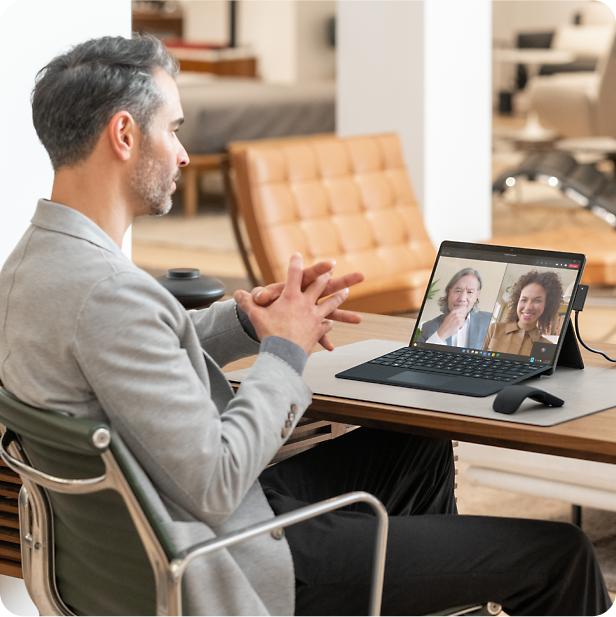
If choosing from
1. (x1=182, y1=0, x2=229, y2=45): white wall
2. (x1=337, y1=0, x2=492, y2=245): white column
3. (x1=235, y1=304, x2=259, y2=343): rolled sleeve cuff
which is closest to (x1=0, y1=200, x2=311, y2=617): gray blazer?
(x1=235, y1=304, x2=259, y2=343): rolled sleeve cuff

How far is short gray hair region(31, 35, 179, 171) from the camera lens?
1203mm

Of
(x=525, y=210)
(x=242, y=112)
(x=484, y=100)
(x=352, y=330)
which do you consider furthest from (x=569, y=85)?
(x=352, y=330)

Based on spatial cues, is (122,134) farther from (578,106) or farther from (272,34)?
(272,34)

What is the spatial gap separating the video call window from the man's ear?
2.06ft

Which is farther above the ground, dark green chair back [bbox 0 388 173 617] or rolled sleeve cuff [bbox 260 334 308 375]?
rolled sleeve cuff [bbox 260 334 308 375]

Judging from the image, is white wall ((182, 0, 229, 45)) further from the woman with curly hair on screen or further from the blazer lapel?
the blazer lapel

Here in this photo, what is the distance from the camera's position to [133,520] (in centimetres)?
110

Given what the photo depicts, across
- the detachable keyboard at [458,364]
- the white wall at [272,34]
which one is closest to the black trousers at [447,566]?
the detachable keyboard at [458,364]

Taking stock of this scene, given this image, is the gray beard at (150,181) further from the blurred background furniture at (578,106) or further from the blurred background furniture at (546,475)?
the blurred background furniture at (578,106)

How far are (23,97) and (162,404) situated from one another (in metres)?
1.17

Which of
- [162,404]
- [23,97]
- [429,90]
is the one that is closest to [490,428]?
[162,404]

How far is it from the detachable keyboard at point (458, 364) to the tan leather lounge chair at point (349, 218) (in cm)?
164

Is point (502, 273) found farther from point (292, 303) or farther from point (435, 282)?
point (292, 303)

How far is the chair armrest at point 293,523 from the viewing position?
3.49ft
